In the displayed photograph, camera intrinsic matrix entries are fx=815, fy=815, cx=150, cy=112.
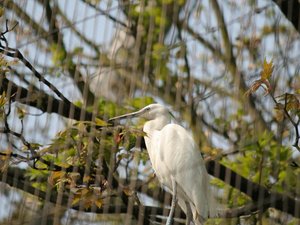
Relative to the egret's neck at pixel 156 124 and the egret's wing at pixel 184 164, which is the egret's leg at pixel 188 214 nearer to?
the egret's wing at pixel 184 164

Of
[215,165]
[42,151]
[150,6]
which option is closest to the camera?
[42,151]

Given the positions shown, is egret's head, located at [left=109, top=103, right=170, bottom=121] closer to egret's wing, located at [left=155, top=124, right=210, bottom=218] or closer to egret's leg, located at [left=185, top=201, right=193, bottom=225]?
egret's wing, located at [left=155, top=124, right=210, bottom=218]

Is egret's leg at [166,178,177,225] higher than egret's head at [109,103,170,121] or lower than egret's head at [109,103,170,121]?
lower

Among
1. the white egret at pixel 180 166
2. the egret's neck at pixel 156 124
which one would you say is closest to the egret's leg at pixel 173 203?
the white egret at pixel 180 166

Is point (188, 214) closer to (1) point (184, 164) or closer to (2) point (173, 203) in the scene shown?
(2) point (173, 203)

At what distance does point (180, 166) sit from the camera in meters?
3.17

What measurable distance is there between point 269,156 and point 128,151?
4.06 ft

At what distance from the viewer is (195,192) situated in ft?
10.2

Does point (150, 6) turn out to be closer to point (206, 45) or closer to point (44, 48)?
point (206, 45)

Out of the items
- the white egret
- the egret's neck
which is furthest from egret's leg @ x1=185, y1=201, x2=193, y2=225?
the egret's neck

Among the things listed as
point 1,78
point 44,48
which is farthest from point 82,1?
point 1,78

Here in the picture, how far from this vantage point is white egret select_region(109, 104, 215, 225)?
10.2 ft

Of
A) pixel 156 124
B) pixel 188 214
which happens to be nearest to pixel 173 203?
pixel 188 214

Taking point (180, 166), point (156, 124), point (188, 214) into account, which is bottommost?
point (188, 214)
